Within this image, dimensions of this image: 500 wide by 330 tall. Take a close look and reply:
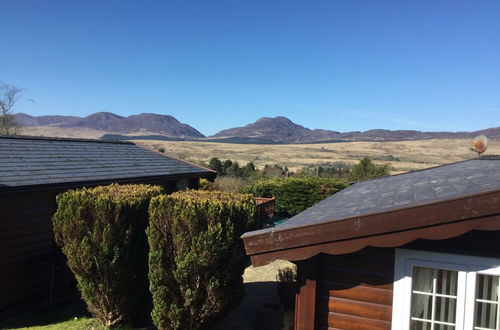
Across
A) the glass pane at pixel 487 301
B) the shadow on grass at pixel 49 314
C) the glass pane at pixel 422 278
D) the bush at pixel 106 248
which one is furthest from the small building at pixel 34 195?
the glass pane at pixel 487 301

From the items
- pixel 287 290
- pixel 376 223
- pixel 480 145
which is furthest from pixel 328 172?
pixel 376 223

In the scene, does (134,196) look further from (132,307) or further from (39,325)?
(39,325)

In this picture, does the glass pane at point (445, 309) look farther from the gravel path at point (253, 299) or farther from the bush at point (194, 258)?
the gravel path at point (253, 299)

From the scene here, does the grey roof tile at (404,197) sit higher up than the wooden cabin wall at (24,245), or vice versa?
the grey roof tile at (404,197)

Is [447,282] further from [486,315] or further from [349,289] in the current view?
[349,289]

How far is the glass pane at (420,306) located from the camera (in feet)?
13.5

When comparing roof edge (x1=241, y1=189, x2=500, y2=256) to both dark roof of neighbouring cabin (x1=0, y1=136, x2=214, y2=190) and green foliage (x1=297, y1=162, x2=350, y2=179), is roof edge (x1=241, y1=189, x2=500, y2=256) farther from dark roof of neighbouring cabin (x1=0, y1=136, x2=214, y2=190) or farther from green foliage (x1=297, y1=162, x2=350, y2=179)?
green foliage (x1=297, y1=162, x2=350, y2=179)

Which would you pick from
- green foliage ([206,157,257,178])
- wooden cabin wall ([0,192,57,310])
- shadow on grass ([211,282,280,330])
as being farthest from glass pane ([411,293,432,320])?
green foliage ([206,157,257,178])

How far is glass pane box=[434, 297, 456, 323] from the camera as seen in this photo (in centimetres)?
400

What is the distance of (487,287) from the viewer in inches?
153

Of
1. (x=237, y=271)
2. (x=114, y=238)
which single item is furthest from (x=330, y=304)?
(x=114, y=238)

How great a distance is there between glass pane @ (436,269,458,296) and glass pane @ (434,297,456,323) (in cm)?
9

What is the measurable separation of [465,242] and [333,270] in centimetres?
153

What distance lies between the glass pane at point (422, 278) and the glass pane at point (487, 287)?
0.46 metres
